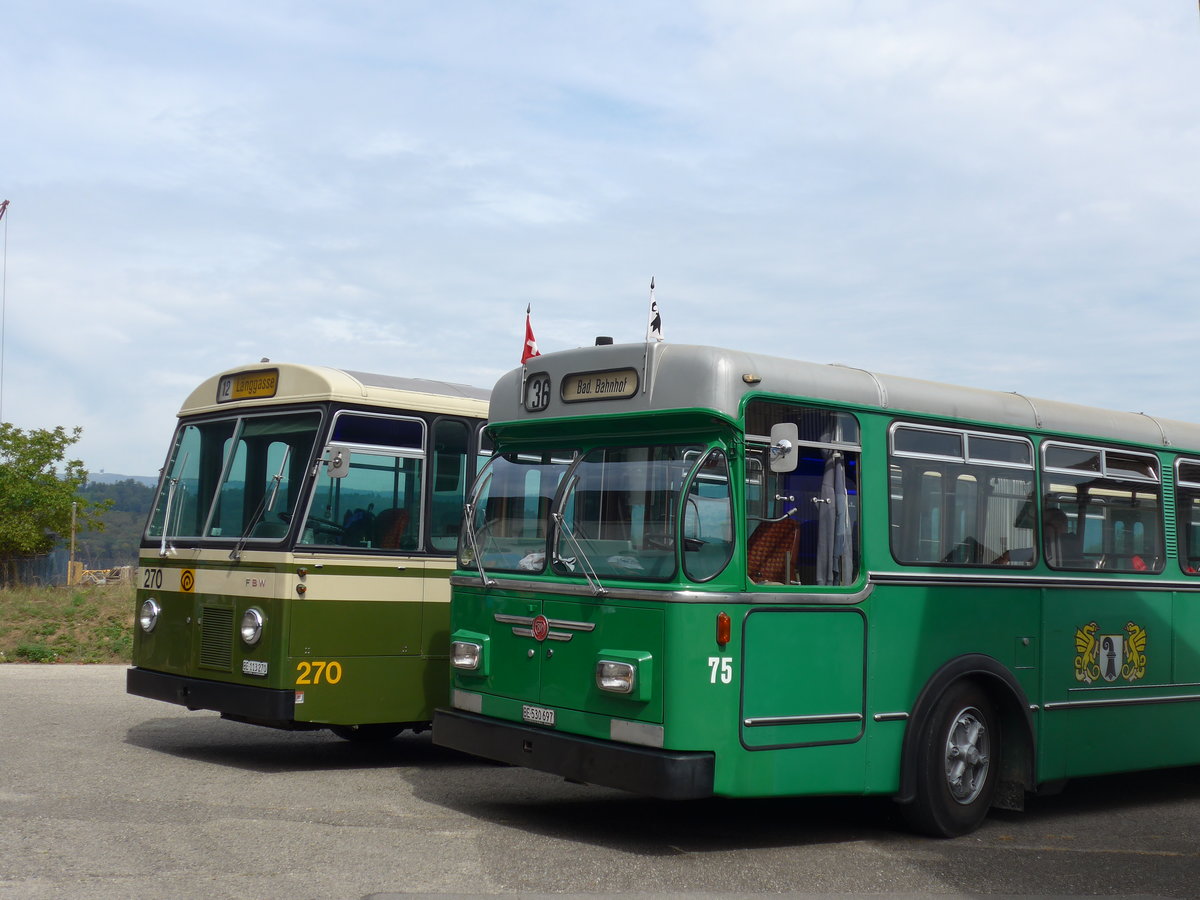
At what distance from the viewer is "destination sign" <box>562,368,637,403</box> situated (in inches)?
327

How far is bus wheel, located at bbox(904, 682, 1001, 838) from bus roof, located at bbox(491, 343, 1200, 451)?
1.80 m

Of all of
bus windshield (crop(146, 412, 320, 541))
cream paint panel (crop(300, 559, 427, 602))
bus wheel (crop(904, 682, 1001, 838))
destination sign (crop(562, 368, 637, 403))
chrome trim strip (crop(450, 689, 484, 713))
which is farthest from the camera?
bus windshield (crop(146, 412, 320, 541))

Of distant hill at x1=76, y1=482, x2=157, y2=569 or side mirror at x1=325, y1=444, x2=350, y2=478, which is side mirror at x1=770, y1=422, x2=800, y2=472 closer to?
side mirror at x1=325, y1=444, x2=350, y2=478

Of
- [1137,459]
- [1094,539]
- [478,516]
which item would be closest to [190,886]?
[478,516]

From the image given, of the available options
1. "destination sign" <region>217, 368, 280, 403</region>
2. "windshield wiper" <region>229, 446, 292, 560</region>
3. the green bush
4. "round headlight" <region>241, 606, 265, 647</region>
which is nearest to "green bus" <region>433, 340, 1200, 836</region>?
"round headlight" <region>241, 606, 265, 647</region>

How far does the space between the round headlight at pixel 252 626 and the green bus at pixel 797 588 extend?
5.79ft

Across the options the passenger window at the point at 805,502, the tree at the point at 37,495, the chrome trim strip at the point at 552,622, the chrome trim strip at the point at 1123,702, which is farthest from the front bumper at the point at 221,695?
the tree at the point at 37,495

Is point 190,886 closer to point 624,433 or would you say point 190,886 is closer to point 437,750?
point 624,433

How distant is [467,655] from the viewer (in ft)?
29.6

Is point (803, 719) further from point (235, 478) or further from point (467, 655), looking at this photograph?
point (235, 478)

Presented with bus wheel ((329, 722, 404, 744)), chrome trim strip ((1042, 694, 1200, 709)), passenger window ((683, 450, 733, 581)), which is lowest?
bus wheel ((329, 722, 404, 744))

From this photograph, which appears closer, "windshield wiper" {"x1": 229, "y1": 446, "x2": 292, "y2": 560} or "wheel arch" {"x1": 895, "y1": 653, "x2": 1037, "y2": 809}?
"wheel arch" {"x1": 895, "y1": 653, "x2": 1037, "y2": 809}

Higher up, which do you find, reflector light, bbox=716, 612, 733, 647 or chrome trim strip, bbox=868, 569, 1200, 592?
chrome trim strip, bbox=868, 569, 1200, 592

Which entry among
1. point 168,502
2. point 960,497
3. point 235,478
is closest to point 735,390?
point 960,497
